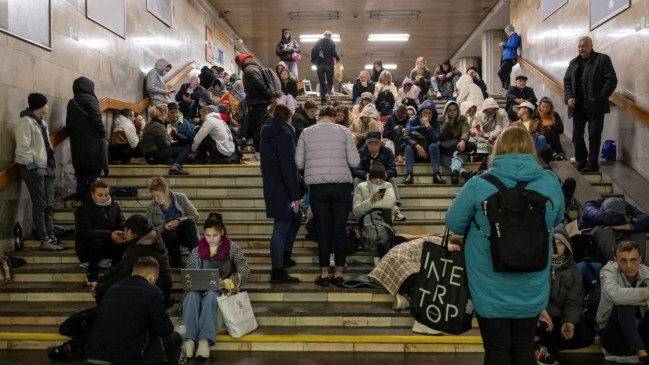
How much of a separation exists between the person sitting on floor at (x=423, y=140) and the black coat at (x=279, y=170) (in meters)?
3.01

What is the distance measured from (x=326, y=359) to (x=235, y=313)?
2.94 ft

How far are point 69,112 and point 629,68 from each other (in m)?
7.83

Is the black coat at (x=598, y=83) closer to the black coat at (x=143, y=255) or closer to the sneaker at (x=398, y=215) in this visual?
the sneaker at (x=398, y=215)

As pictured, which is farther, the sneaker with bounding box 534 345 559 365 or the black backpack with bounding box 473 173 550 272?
the sneaker with bounding box 534 345 559 365

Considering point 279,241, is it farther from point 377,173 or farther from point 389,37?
point 389,37

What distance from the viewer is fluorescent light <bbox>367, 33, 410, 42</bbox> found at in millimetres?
21719

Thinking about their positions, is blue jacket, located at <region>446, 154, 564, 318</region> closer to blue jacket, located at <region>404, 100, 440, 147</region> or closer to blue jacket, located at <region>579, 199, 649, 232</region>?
blue jacket, located at <region>579, 199, 649, 232</region>

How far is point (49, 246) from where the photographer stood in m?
7.26

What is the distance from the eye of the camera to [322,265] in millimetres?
6242

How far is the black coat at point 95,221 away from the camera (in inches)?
254

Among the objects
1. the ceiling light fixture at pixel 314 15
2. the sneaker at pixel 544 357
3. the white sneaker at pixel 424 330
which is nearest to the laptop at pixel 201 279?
the white sneaker at pixel 424 330

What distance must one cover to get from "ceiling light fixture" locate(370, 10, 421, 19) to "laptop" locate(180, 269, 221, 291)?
14.7 meters

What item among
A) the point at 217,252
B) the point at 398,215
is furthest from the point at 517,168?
the point at 398,215

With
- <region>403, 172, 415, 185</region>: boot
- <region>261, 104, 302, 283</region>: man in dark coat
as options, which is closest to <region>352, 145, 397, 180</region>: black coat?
<region>403, 172, 415, 185</region>: boot
